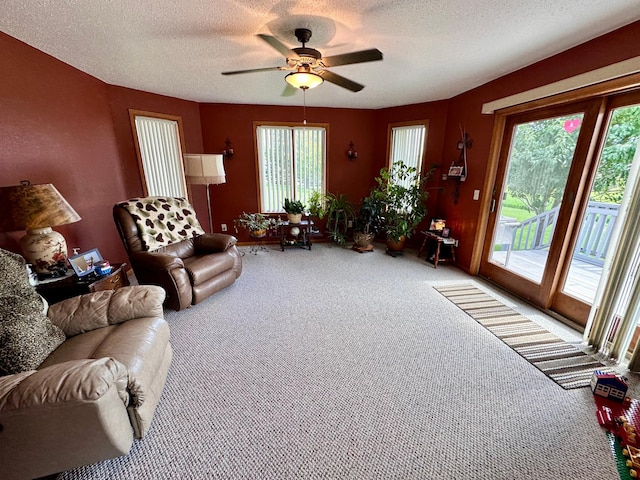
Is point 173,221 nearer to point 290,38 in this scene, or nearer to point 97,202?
point 97,202

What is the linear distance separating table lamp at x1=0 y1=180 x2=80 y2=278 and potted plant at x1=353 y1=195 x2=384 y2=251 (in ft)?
11.5

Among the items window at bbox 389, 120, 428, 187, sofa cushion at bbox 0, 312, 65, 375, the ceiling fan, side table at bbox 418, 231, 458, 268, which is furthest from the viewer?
window at bbox 389, 120, 428, 187

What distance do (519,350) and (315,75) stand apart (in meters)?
2.63

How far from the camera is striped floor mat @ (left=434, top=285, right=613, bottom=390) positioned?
6.11ft

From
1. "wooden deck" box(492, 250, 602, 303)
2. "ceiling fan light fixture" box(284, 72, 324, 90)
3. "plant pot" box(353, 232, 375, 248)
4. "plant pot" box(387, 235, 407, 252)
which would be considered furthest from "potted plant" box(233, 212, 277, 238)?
"wooden deck" box(492, 250, 602, 303)

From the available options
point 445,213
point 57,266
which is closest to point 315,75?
point 57,266

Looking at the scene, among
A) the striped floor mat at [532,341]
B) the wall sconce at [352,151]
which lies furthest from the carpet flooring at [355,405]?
the wall sconce at [352,151]

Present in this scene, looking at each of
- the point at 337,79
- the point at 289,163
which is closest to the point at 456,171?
the point at 337,79

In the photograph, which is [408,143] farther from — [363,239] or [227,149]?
[227,149]

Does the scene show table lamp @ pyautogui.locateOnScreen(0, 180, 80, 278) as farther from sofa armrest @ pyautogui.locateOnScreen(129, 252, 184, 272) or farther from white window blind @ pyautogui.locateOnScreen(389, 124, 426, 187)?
white window blind @ pyautogui.locateOnScreen(389, 124, 426, 187)

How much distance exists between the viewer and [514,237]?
3082mm

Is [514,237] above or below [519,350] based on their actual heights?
above

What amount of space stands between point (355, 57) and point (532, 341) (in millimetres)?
2582

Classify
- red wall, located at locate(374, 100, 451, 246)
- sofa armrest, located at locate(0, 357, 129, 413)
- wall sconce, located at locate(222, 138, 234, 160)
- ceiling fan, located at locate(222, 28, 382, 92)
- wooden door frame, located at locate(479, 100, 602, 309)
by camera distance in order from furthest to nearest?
wall sconce, located at locate(222, 138, 234, 160), red wall, located at locate(374, 100, 451, 246), wooden door frame, located at locate(479, 100, 602, 309), ceiling fan, located at locate(222, 28, 382, 92), sofa armrest, located at locate(0, 357, 129, 413)
